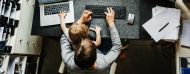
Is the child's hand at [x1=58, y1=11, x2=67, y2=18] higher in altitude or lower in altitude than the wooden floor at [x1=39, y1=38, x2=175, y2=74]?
higher

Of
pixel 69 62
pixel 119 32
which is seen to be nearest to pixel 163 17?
pixel 119 32

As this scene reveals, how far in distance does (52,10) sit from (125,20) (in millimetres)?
560

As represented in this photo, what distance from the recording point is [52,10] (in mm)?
2170

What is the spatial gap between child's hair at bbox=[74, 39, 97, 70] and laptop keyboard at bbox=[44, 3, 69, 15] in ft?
1.68

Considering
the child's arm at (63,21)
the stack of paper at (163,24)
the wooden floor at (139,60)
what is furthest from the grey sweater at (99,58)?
the wooden floor at (139,60)

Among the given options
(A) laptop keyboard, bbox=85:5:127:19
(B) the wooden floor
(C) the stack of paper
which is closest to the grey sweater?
(A) laptop keyboard, bbox=85:5:127:19

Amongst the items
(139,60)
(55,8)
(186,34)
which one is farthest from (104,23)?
(139,60)

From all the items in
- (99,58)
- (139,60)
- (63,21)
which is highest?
(63,21)

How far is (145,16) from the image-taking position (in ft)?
6.94

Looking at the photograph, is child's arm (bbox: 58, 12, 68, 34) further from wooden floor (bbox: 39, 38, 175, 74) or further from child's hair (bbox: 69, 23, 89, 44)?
wooden floor (bbox: 39, 38, 175, 74)

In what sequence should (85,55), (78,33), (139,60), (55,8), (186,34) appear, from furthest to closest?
(139,60) < (55,8) < (186,34) < (78,33) < (85,55)

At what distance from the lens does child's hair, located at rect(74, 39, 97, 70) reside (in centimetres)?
168

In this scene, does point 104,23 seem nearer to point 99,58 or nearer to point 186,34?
point 99,58

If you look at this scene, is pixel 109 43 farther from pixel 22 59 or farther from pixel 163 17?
pixel 22 59
